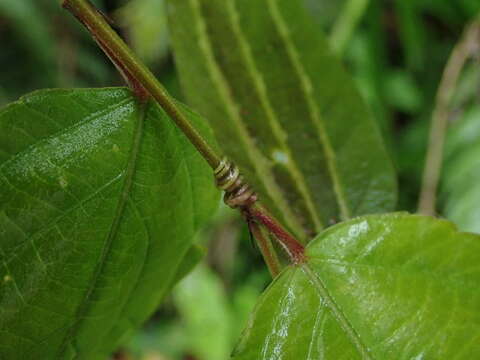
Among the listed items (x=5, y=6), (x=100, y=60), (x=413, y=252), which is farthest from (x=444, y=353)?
(x=100, y=60)

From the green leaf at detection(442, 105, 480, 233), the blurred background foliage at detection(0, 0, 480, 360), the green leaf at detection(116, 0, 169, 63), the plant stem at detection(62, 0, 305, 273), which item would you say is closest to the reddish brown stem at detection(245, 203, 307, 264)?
the plant stem at detection(62, 0, 305, 273)

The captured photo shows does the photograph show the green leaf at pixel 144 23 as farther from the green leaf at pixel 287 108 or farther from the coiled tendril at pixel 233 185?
the coiled tendril at pixel 233 185

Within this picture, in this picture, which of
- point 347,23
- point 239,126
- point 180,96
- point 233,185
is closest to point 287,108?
Result: point 239,126

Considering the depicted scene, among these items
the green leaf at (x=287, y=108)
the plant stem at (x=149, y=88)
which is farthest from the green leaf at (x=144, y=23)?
the plant stem at (x=149, y=88)

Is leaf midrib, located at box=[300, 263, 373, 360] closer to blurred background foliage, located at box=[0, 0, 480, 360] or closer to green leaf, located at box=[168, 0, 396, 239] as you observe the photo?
green leaf, located at box=[168, 0, 396, 239]

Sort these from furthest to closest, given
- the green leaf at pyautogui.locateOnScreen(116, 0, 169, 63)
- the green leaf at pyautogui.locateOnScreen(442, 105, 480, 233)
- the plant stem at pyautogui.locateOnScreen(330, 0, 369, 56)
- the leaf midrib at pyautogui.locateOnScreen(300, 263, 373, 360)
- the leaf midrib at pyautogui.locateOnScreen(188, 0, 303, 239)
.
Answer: the green leaf at pyautogui.locateOnScreen(116, 0, 169, 63) < the plant stem at pyautogui.locateOnScreen(330, 0, 369, 56) < the green leaf at pyautogui.locateOnScreen(442, 105, 480, 233) < the leaf midrib at pyautogui.locateOnScreen(188, 0, 303, 239) < the leaf midrib at pyautogui.locateOnScreen(300, 263, 373, 360)

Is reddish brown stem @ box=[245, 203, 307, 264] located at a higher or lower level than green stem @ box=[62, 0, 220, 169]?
lower

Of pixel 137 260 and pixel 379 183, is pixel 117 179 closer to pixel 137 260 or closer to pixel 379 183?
pixel 137 260

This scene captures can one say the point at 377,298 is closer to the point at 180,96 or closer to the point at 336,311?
the point at 336,311
